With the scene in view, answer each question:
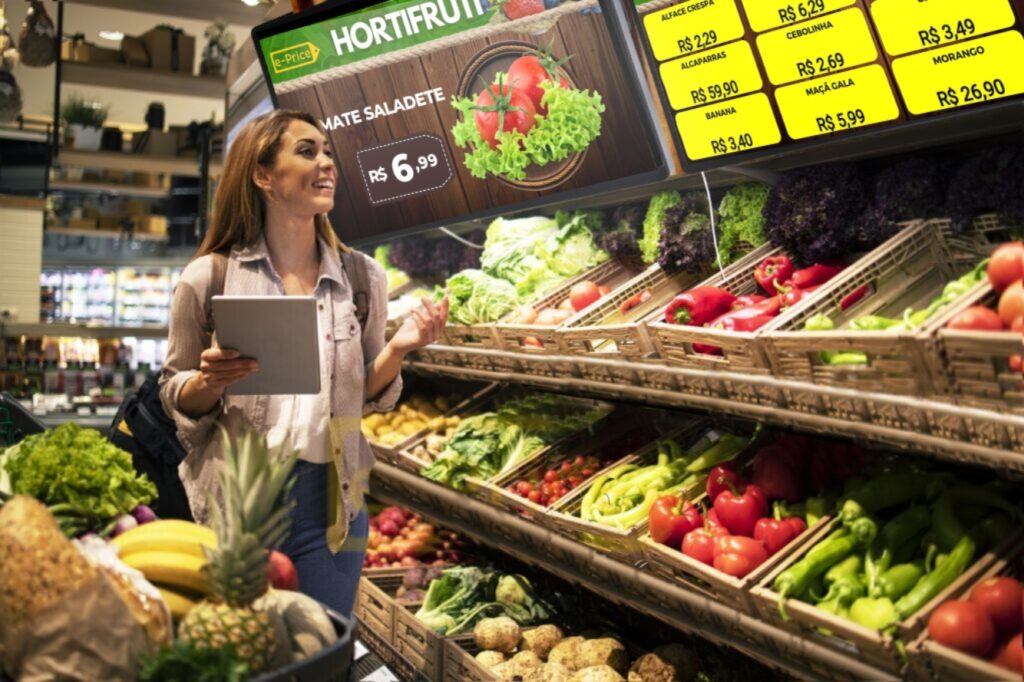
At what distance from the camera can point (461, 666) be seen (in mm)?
3842

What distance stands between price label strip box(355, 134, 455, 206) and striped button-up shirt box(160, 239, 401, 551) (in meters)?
1.20

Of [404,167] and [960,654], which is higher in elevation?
[404,167]

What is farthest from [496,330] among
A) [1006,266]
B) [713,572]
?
[1006,266]

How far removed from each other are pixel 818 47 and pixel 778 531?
131cm

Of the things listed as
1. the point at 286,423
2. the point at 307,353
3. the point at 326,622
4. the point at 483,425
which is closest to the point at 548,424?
the point at 483,425

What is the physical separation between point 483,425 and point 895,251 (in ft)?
7.09

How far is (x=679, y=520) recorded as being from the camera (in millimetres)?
3193

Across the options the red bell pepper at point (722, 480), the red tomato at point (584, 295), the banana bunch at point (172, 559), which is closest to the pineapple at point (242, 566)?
the banana bunch at point (172, 559)

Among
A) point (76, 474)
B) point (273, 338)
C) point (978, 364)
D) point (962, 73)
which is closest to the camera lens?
point (76, 474)

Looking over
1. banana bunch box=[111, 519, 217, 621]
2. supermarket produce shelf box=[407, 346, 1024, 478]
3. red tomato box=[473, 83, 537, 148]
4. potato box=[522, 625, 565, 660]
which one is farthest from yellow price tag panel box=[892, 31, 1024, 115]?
potato box=[522, 625, 565, 660]

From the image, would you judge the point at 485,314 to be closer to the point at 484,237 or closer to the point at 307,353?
the point at 484,237

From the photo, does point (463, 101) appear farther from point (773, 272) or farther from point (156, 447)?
point (156, 447)

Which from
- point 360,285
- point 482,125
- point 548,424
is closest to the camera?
point 360,285

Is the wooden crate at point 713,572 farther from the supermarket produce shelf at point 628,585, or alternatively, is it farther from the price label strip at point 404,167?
the price label strip at point 404,167
